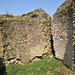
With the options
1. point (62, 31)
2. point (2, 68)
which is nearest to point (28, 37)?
point (62, 31)

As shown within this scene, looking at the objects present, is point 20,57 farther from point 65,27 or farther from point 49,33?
point 65,27

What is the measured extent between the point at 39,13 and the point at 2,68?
22.7 feet

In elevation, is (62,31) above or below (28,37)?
above

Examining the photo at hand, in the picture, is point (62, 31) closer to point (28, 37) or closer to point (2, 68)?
point (28, 37)

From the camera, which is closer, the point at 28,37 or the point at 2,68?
the point at 2,68

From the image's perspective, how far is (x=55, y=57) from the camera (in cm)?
809

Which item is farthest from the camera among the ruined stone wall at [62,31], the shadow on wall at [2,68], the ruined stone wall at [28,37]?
the ruined stone wall at [28,37]

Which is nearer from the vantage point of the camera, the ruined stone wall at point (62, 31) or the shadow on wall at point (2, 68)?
the ruined stone wall at point (62, 31)

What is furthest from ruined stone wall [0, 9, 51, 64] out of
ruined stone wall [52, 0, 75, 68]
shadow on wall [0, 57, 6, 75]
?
ruined stone wall [52, 0, 75, 68]

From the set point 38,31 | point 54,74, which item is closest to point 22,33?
point 38,31

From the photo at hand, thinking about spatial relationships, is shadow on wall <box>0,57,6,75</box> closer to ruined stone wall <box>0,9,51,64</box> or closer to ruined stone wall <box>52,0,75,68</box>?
ruined stone wall <box>0,9,51,64</box>

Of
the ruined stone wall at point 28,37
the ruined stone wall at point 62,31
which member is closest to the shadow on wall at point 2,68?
the ruined stone wall at point 28,37

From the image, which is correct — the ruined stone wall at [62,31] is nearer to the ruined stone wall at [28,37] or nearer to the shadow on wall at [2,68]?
the ruined stone wall at [28,37]

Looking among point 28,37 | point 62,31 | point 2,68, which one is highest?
point 62,31
